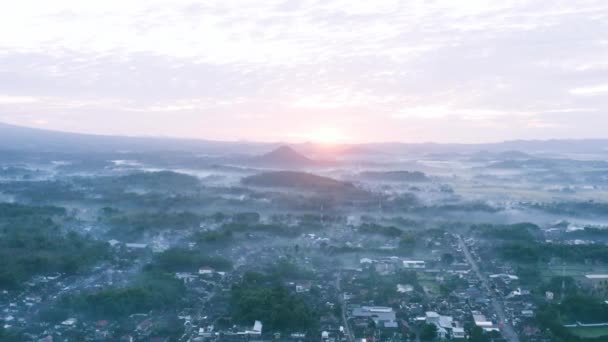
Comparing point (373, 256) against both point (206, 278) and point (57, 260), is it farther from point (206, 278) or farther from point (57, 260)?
point (57, 260)

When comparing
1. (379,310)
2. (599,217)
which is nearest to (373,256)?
(379,310)

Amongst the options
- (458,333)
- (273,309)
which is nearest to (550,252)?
(458,333)

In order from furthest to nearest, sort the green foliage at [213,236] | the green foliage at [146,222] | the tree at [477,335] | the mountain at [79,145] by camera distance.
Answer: the mountain at [79,145] < the green foliage at [146,222] < the green foliage at [213,236] < the tree at [477,335]

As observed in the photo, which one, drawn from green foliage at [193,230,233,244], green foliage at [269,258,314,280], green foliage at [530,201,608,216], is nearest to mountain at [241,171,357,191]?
green foliage at [530,201,608,216]

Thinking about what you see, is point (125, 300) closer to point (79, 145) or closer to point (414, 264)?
point (414, 264)

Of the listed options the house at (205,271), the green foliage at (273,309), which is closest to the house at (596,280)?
the green foliage at (273,309)

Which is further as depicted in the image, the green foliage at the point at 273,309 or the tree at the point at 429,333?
the green foliage at the point at 273,309

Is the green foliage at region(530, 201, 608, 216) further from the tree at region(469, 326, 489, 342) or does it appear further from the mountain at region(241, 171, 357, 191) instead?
the tree at region(469, 326, 489, 342)

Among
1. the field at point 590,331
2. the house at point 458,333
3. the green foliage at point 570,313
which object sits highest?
the green foliage at point 570,313

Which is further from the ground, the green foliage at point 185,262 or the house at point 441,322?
the green foliage at point 185,262

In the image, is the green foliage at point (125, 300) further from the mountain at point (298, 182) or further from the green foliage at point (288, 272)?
the mountain at point (298, 182)

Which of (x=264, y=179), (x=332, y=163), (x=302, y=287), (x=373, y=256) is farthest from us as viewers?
(x=332, y=163)
